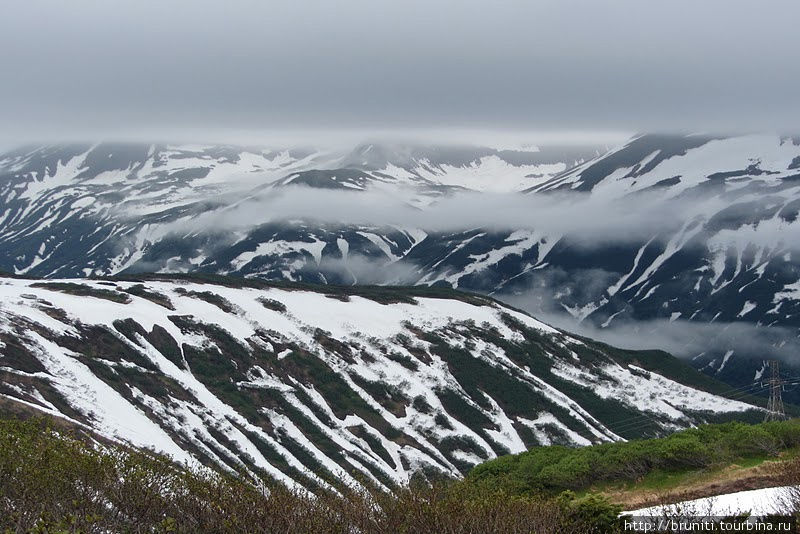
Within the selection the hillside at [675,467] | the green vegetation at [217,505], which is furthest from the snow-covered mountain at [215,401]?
the green vegetation at [217,505]

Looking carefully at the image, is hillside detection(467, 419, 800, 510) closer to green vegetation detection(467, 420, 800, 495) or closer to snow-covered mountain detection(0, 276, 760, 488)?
green vegetation detection(467, 420, 800, 495)

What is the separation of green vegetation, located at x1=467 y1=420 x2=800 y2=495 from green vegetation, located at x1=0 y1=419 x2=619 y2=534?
45.8 ft

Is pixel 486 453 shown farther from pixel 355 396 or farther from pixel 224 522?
pixel 224 522

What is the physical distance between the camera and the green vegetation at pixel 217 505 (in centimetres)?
3988

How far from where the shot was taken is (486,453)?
181 metres

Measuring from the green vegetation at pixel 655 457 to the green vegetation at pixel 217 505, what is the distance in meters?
14.0

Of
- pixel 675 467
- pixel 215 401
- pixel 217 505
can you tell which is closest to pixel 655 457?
pixel 675 467

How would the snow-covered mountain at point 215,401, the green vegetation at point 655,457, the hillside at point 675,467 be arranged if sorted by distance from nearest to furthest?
1. the hillside at point 675,467
2. the green vegetation at point 655,457
3. the snow-covered mountain at point 215,401

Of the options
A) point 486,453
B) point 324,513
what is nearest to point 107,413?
point 486,453

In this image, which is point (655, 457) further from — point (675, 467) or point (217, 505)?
point (217, 505)

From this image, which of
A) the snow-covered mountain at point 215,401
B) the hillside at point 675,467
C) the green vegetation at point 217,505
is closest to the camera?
the green vegetation at point 217,505

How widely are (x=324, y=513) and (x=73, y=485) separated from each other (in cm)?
1207

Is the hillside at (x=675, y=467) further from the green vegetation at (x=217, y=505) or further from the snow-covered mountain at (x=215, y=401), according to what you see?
the snow-covered mountain at (x=215, y=401)

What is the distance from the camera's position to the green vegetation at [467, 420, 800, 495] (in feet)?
188
